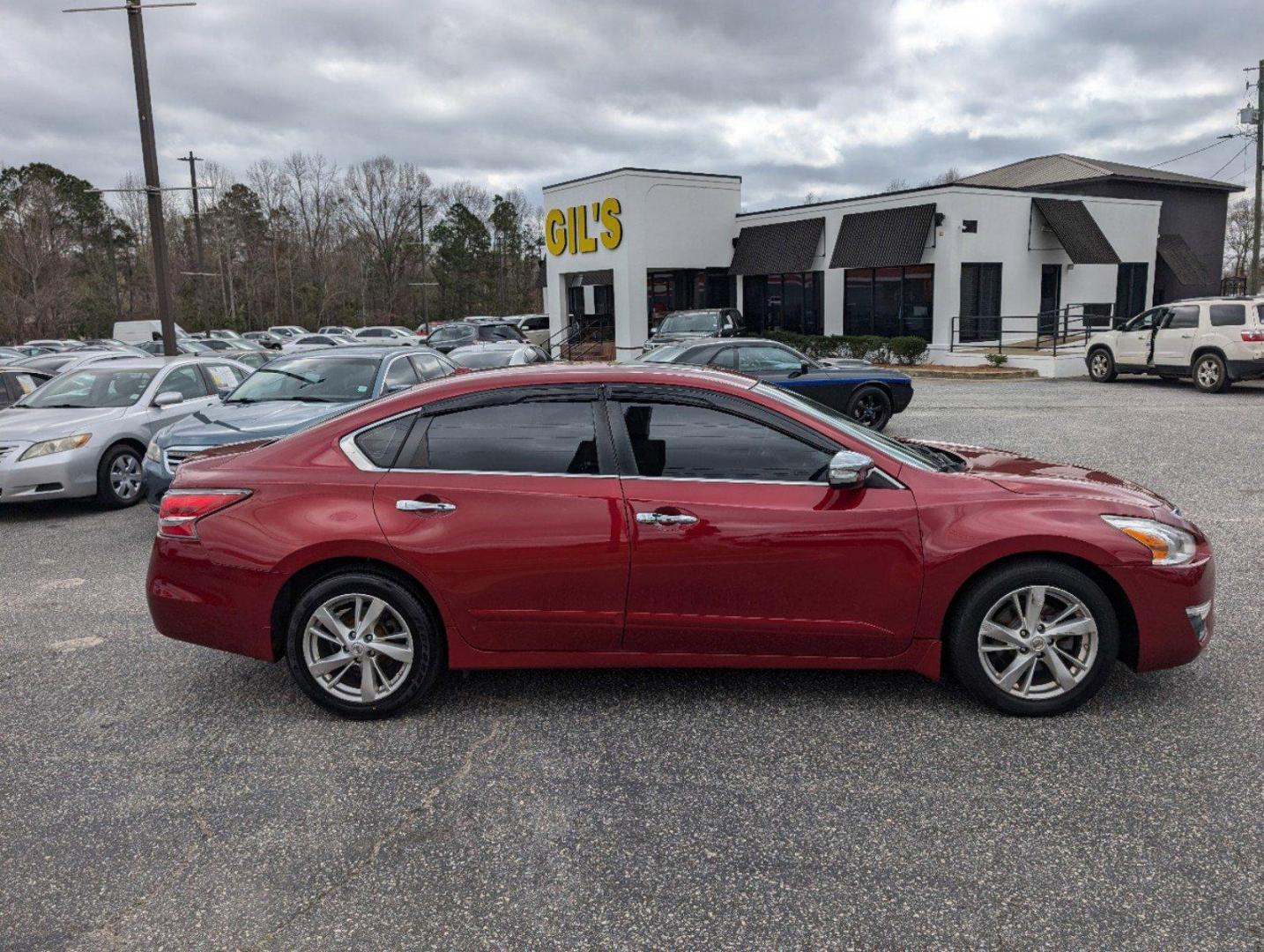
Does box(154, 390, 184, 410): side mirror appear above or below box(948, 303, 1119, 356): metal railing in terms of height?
below

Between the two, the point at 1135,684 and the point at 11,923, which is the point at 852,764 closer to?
the point at 1135,684

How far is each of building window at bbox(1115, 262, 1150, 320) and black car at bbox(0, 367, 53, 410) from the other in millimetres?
31738

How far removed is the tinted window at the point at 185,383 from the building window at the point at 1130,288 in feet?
99.8

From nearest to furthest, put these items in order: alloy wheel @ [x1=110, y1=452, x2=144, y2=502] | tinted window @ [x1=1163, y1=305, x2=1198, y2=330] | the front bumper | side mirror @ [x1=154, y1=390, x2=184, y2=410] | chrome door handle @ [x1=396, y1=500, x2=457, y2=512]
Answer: chrome door handle @ [x1=396, y1=500, x2=457, y2=512] → the front bumper → alloy wheel @ [x1=110, y1=452, x2=144, y2=502] → side mirror @ [x1=154, y1=390, x2=184, y2=410] → tinted window @ [x1=1163, y1=305, x2=1198, y2=330]

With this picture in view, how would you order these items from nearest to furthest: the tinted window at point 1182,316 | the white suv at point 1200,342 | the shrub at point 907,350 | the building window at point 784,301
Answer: the white suv at point 1200,342 < the tinted window at point 1182,316 < the shrub at point 907,350 < the building window at point 784,301

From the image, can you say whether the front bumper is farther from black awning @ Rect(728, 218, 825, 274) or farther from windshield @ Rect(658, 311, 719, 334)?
black awning @ Rect(728, 218, 825, 274)

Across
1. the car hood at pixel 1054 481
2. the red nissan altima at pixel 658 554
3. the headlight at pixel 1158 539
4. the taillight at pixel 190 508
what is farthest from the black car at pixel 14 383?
the headlight at pixel 1158 539

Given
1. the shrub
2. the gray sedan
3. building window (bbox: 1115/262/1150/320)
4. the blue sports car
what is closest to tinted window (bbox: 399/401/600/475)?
the blue sports car

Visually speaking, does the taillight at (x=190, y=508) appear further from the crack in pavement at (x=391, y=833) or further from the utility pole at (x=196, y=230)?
the utility pole at (x=196, y=230)

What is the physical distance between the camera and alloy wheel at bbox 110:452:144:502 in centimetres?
944

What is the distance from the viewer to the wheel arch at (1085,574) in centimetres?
396

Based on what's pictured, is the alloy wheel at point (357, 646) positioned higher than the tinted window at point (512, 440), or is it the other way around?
the tinted window at point (512, 440)

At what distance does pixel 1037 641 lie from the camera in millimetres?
3955

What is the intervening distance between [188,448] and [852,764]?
21.5 feet
